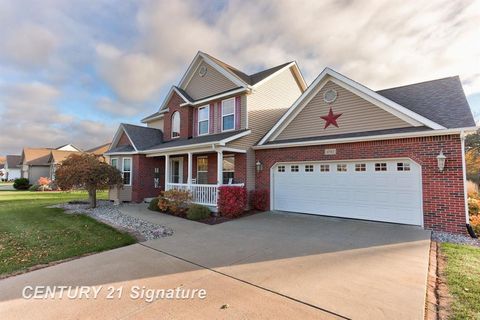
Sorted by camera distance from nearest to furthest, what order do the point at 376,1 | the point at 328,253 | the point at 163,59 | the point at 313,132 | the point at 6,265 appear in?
the point at 6,265 < the point at 328,253 < the point at 376,1 < the point at 313,132 < the point at 163,59

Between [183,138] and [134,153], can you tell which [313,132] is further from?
[134,153]

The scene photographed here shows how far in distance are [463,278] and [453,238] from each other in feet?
11.7

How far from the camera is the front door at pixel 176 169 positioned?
15.7m

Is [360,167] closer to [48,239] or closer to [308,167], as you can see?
[308,167]

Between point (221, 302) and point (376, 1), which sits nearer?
point (221, 302)

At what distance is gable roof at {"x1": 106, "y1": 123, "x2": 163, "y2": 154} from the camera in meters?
15.4

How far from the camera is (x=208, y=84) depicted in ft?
49.0

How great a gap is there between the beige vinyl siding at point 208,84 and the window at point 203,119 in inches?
35.6

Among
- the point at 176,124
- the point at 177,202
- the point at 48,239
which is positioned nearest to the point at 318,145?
the point at 177,202

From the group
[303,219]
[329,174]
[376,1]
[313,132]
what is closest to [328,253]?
[303,219]

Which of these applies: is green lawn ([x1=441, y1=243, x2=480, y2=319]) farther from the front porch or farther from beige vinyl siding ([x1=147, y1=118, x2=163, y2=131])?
beige vinyl siding ([x1=147, y1=118, x2=163, y2=131])

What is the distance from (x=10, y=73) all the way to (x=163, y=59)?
9369mm

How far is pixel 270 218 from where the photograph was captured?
9.97 meters

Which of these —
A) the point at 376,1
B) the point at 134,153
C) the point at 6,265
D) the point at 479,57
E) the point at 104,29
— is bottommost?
the point at 6,265
